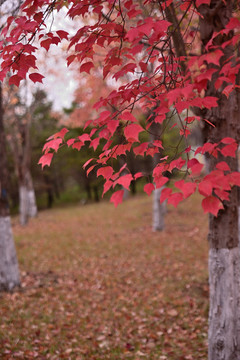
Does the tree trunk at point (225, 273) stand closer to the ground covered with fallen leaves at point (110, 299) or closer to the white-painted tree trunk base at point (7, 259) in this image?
the ground covered with fallen leaves at point (110, 299)

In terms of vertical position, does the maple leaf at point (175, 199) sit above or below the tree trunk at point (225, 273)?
above

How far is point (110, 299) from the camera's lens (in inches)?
249

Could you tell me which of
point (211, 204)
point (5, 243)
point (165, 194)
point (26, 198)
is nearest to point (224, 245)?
point (211, 204)

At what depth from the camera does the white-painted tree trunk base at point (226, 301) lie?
3410mm

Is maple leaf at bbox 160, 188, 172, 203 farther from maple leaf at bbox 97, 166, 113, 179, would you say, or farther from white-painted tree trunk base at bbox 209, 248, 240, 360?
white-painted tree trunk base at bbox 209, 248, 240, 360

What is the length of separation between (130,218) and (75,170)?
46.3 ft

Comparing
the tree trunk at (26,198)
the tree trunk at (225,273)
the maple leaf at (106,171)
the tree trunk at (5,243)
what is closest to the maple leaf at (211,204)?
the maple leaf at (106,171)

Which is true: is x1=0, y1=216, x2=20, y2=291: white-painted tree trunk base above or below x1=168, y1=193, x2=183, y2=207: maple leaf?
below

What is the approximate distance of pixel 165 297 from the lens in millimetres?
6246

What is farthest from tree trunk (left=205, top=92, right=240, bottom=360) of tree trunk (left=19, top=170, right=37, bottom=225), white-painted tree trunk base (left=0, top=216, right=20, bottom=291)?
tree trunk (left=19, top=170, right=37, bottom=225)

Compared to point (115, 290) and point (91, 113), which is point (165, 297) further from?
point (91, 113)

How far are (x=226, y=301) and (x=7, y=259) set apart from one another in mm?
4707

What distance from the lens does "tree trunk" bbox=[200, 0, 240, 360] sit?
3.26 m

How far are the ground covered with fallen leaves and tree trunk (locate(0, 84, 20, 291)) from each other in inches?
13.7
